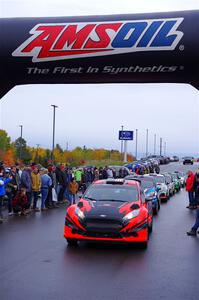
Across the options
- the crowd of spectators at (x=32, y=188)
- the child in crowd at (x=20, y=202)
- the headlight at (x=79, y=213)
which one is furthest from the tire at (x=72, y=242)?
the child in crowd at (x=20, y=202)

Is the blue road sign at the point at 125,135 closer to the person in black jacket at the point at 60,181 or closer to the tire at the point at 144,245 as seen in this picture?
the person in black jacket at the point at 60,181

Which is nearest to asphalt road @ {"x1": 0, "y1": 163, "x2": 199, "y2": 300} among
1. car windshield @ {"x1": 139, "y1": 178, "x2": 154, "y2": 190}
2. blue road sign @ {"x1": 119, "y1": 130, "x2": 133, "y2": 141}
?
car windshield @ {"x1": 139, "y1": 178, "x2": 154, "y2": 190}

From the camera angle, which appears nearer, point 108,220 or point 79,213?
point 108,220

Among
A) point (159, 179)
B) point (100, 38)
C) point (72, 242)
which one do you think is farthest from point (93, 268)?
point (159, 179)

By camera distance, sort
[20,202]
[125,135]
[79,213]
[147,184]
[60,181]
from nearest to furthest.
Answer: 1. [79,213]
2. [20,202]
3. [147,184]
4. [60,181]
5. [125,135]

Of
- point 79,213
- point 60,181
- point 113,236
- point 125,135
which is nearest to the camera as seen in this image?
point 113,236

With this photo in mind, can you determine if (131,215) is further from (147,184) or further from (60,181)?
(60,181)

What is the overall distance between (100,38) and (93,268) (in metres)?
4.23

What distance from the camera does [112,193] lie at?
1185 cm

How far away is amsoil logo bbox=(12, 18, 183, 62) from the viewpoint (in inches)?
326

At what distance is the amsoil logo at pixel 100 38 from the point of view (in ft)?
27.2

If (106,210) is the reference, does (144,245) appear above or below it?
below

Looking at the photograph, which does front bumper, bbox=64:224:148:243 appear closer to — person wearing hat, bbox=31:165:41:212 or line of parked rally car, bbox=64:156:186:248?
line of parked rally car, bbox=64:156:186:248

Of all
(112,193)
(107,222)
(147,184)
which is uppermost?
(112,193)
